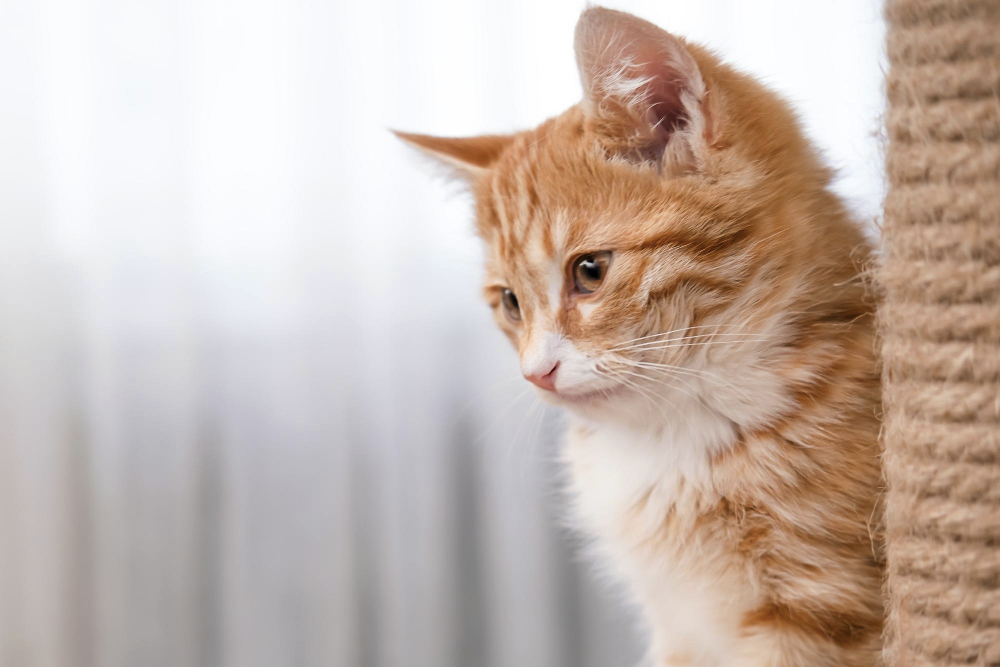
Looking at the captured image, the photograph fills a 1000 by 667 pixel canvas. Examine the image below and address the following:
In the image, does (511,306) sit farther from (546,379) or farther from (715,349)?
(715,349)

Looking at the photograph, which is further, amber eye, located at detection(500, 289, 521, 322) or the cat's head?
amber eye, located at detection(500, 289, 521, 322)

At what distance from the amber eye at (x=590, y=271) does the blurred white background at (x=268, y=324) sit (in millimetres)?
685

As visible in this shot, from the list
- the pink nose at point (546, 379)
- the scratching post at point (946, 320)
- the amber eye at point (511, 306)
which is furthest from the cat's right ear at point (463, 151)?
the scratching post at point (946, 320)

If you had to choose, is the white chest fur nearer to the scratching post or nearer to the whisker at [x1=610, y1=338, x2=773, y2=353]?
the whisker at [x1=610, y1=338, x2=773, y2=353]

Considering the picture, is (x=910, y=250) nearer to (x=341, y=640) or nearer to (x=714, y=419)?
(x=714, y=419)

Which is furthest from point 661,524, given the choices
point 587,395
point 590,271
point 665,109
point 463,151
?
point 463,151

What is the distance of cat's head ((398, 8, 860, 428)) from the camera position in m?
0.78

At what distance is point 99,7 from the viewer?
145cm

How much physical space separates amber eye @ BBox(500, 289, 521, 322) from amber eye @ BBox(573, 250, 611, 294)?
0.15 m

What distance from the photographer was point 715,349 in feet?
2.60

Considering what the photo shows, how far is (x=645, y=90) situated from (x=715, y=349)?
273mm

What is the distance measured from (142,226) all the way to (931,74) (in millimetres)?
1337

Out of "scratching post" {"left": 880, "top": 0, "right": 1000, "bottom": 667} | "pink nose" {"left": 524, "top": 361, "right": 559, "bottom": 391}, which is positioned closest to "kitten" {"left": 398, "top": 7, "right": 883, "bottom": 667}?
"pink nose" {"left": 524, "top": 361, "right": 559, "bottom": 391}

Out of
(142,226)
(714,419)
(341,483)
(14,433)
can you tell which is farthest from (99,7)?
(714,419)
